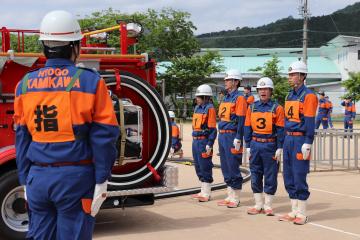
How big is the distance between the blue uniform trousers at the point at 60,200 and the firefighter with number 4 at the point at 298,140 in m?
4.53

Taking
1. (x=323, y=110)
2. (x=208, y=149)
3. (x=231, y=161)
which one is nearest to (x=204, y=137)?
(x=208, y=149)

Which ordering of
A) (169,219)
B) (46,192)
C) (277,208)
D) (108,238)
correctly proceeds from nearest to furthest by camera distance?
1. (46,192)
2. (108,238)
3. (169,219)
4. (277,208)

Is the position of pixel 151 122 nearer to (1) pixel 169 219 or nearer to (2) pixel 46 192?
(1) pixel 169 219

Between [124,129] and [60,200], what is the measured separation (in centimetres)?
304

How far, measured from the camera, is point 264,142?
8727 mm

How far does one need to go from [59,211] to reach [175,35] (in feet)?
149

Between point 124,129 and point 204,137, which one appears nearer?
point 124,129

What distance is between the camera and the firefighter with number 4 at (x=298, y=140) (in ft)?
26.5

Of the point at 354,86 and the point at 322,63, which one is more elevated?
the point at 322,63

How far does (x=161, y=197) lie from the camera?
31.4 ft

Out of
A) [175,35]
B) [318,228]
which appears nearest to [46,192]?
[318,228]

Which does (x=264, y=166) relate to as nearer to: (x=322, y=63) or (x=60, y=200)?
(x=60, y=200)

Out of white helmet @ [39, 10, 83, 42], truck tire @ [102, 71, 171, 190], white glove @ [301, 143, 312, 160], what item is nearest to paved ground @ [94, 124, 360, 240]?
truck tire @ [102, 71, 171, 190]

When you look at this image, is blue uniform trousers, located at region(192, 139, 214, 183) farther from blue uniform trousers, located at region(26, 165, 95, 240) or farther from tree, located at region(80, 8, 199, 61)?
tree, located at region(80, 8, 199, 61)
